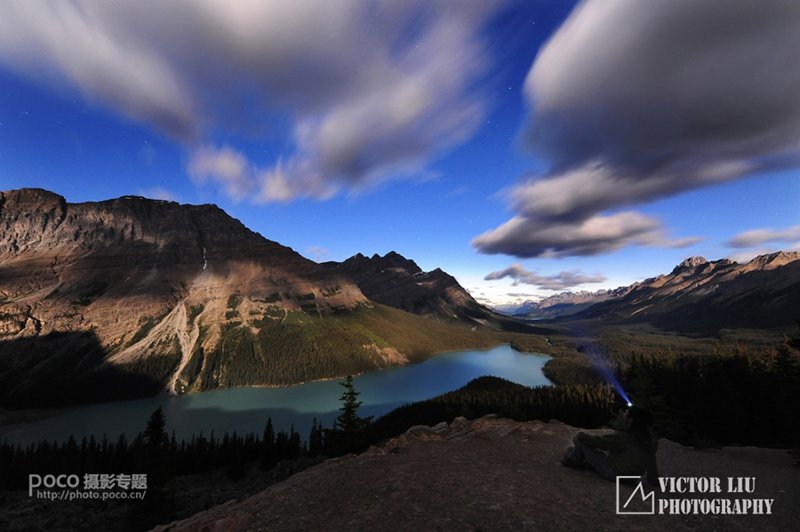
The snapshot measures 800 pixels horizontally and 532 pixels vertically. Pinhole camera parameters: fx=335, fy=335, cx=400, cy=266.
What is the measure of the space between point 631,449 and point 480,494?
242 inches

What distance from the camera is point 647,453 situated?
508 inches

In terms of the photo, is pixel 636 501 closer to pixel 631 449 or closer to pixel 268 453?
pixel 631 449

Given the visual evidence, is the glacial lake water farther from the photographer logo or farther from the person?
the photographer logo

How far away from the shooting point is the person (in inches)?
506

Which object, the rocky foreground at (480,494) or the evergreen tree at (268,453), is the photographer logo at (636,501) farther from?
the evergreen tree at (268,453)

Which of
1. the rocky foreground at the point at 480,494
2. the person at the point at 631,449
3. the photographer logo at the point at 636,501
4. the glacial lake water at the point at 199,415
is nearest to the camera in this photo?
the rocky foreground at the point at 480,494

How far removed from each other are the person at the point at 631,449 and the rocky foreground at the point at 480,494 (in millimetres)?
724

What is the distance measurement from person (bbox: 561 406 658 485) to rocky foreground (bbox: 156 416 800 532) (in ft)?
2.37

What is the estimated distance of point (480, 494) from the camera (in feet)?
40.9

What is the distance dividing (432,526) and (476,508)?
6.04 feet

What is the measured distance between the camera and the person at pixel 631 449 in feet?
42.1

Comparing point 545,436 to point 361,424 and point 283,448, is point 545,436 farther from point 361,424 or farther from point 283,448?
point 283,448

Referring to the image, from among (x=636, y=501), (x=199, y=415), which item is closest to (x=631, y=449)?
(x=636, y=501)

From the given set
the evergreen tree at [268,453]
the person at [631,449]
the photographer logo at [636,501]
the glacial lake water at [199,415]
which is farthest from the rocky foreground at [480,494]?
the glacial lake water at [199,415]
